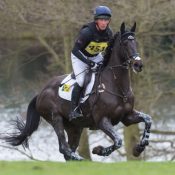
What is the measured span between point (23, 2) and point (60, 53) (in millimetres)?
2465

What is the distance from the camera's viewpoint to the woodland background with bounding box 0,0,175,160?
1595 cm

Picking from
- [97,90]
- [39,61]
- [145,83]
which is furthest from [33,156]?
[97,90]

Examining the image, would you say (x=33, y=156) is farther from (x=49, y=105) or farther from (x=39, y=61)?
(x=49, y=105)

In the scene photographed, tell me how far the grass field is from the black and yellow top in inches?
76.8

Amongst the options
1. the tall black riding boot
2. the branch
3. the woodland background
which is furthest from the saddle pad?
the branch

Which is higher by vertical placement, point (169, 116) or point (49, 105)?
point (49, 105)

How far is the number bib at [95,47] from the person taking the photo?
959 cm

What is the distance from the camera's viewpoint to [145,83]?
1712 cm

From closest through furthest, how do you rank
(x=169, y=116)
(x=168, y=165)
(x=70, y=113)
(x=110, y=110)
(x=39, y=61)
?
1. (x=168, y=165)
2. (x=110, y=110)
3. (x=70, y=113)
4. (x=169, y=116)
5. (x=39, y=61)

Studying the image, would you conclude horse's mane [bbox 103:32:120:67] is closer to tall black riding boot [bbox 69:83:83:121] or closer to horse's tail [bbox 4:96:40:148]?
tall black riding boot [bbox 69:83:83:121]

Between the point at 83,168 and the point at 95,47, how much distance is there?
7.76ft

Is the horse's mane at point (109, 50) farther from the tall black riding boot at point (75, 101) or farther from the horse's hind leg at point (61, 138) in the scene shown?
the horse's hind leg at point (61, 138)

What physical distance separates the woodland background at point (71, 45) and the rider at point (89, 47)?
5.83 metres

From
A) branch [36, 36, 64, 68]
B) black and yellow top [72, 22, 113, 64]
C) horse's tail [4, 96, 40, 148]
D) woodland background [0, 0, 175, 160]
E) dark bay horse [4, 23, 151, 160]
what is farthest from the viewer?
branch [36, 36, 64, 68]
